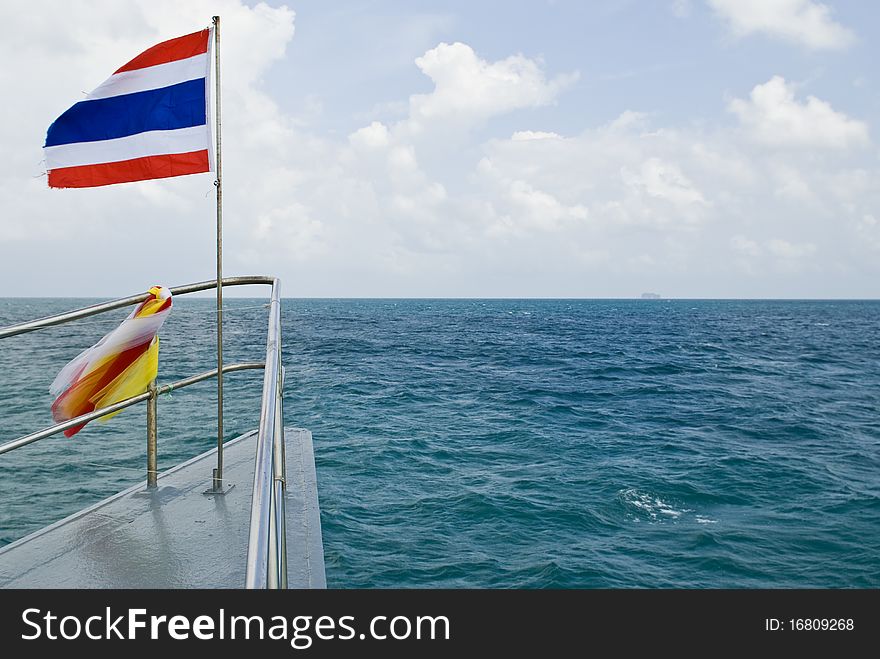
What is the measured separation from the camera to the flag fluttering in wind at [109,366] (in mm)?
3146

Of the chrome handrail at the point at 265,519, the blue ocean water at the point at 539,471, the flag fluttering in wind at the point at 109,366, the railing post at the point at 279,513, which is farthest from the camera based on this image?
the blue ocean water at the point at 539,471

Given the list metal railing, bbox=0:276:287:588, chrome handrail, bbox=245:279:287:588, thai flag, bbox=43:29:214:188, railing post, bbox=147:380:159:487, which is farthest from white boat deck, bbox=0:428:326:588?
thai flag, bbox=43:29:214:188

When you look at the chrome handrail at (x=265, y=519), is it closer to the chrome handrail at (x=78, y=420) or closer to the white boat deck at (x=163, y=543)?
the white boat deck at (x=163, y=543)

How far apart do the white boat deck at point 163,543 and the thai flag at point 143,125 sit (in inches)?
71.7

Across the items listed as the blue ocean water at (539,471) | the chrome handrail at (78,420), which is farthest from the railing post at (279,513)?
the blue ocean water at (539,471)

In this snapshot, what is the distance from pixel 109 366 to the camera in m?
3.20

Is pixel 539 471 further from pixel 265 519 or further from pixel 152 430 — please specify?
pixel 265 519

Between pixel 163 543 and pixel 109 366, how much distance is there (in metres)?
0.94

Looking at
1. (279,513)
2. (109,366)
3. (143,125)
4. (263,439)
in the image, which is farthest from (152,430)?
(263,439)

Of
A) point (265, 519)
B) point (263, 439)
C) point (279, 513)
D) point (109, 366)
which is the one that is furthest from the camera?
point (109, 366)

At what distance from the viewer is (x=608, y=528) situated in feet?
24.2

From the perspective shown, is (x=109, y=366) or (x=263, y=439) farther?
(x=109, y=366)
